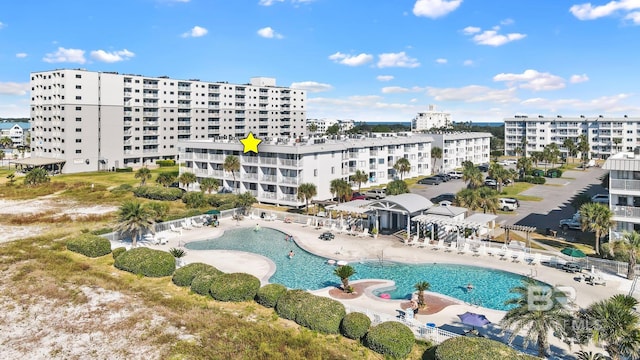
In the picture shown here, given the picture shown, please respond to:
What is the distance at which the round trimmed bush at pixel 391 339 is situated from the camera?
23281mm

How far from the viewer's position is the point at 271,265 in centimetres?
4053

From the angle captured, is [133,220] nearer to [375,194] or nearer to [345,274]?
[345,274]

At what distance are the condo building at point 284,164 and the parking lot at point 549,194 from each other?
1313 centimetres

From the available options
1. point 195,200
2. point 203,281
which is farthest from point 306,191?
point 203,281

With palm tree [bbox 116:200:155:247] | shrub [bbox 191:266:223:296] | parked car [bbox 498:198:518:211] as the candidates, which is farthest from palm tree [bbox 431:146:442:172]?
shrub [bbox 191:266:223:296]

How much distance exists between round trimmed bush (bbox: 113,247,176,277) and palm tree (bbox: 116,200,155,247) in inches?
222

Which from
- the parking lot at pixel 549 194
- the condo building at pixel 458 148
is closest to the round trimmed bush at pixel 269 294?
the parking lot at pixel 549 194

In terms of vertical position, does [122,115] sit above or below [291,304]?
above

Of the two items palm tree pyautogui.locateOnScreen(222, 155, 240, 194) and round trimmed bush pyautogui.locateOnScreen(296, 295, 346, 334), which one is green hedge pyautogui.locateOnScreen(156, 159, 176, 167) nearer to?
palm tree pyautogui.locateOnScreen(222, 155, 240, 194)

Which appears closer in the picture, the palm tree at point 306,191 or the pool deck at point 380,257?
the pool deck at point 380,257

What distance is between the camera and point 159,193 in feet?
234

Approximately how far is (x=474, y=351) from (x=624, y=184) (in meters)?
30.3

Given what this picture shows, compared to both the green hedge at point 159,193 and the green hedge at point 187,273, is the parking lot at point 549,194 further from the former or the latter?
the green hedge at point 159,193

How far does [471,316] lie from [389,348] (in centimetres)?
580
